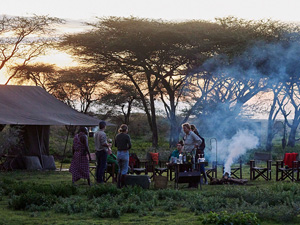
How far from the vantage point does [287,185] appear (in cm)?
1128

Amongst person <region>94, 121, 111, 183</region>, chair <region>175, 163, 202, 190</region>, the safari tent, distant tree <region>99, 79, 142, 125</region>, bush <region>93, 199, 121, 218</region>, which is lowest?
bush <region>93, 199, 121, 218</region>

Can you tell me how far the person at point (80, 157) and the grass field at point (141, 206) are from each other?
1.52 meters

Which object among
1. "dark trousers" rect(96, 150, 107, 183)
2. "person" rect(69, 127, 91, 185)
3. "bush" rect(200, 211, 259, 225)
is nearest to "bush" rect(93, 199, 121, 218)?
"bush" rect(200, 211, 259, 225)

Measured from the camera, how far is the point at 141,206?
9.02m

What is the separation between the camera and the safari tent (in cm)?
1712

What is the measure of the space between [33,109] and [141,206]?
953cm

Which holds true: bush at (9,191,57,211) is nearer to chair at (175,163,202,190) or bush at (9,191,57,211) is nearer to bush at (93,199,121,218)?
bush at (93,199,121,218)

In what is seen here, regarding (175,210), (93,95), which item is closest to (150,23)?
(93,95)

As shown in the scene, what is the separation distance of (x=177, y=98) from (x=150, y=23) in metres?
6.14

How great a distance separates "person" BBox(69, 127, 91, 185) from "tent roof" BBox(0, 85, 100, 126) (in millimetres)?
3995

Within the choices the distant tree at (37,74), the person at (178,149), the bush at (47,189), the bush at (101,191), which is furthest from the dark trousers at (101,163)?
the distant tree at (37,74)

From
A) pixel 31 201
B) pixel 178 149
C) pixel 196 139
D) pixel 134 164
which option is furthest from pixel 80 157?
pixel 31 201

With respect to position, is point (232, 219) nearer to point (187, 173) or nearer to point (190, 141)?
point (187, 173)

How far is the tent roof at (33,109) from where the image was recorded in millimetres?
16875
